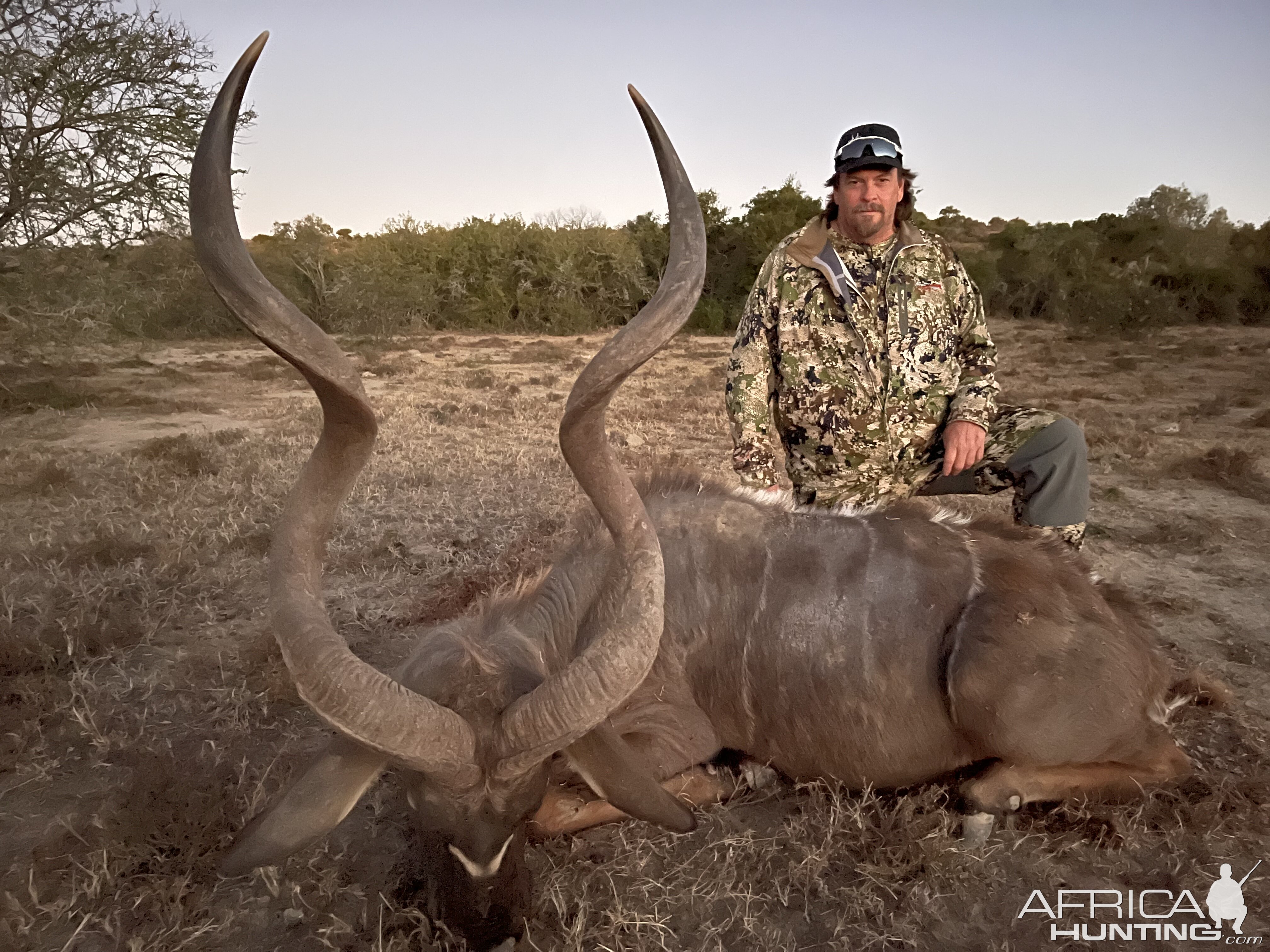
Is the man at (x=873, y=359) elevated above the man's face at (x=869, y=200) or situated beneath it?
situated beneath

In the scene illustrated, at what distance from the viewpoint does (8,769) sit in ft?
10.3

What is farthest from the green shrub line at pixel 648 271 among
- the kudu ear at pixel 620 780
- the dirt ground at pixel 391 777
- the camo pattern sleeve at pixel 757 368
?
the kudu ear at pixel 620 780

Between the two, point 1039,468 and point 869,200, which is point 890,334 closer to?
point 869,200

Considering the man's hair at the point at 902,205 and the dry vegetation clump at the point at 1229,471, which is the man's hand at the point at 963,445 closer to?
the man's hair at the point at 902,205

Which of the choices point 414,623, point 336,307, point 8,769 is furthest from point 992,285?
point 8,769

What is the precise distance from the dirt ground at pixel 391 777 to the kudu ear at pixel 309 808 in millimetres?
473

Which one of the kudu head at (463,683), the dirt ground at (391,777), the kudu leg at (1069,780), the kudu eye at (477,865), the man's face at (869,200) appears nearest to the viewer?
the kudu head at (463,683)

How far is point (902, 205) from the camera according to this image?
4367 millimetres

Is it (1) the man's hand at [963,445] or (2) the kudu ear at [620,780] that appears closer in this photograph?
(2) the kudu ear at [620,780]

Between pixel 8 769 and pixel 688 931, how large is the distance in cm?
281

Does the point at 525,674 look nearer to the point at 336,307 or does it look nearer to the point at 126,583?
the point at 126,583

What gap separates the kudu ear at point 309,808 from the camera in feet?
6.96

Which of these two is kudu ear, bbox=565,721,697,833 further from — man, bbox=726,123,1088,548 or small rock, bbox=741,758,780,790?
man, bbox=726,123,1088,548

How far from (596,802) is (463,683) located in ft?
2.87
